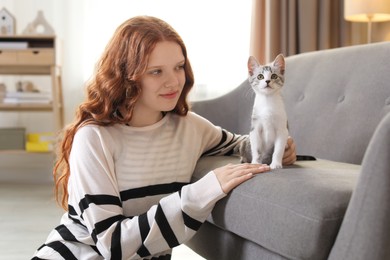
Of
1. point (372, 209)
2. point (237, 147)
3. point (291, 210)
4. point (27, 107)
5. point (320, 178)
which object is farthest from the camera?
point (27, 107)

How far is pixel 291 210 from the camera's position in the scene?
1083mm

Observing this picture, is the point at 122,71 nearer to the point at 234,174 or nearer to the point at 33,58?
the point at 234,174

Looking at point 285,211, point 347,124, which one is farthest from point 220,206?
point 347,124

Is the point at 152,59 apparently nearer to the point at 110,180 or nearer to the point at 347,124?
the point at 110,180

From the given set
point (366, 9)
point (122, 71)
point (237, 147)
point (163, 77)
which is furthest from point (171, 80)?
point (366, 9)

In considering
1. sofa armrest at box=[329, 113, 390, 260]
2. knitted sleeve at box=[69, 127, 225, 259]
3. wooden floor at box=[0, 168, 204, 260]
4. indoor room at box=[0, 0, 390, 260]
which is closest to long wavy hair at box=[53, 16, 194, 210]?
indoor room at box=[0, 0, 390, 260]

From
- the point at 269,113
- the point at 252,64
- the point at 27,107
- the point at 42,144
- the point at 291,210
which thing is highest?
the point at 252,64

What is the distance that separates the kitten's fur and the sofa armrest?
0.29 m

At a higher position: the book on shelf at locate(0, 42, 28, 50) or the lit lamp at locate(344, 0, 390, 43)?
the lit lamp at locate(344, 0, 390, 43)

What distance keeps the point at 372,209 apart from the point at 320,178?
24 cm

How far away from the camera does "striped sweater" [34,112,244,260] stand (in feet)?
4.07

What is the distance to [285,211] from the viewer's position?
110cm

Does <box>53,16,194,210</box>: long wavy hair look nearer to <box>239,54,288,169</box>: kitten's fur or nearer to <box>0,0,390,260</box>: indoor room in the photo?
<box>0,0,390,260</box>: indoor room

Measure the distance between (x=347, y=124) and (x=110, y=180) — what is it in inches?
35.6
